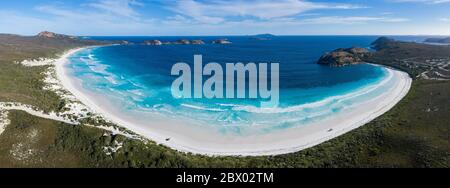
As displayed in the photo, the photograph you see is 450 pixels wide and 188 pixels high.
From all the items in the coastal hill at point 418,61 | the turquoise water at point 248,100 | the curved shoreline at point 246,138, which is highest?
the coastal hill at point 418,61

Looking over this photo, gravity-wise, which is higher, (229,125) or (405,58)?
(405,58)

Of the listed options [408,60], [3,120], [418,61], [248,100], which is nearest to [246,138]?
[248,100]

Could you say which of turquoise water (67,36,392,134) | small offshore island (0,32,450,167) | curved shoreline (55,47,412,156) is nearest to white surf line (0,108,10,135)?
small offshore island (0,32,450,167)

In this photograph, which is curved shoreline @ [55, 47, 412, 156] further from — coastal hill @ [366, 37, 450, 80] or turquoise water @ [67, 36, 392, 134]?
coastal hill @ [366, 37, 450, 80]

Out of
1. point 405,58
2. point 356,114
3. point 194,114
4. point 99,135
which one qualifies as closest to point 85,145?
point 99,135

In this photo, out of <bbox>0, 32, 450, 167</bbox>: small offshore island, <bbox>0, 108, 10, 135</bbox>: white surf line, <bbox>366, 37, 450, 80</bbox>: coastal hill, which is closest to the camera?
<bbox>0, 32, 450, 167</bbox>: small offshore island

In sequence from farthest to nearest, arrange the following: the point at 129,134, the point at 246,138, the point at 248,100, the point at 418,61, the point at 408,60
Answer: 1. the point at 408,60
2. the point at 418,61
3. the point at 248,100
4. the point at 246,138
5. the point at 129,134

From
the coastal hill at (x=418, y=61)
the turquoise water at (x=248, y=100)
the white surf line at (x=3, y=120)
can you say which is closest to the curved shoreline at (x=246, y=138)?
the turquoise water at (x=248, y=100)

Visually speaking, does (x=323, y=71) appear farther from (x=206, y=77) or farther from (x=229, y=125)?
(x=229, y=125)

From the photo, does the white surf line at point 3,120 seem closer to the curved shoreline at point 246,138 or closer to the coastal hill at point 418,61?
the curved shoreline at point 246,138

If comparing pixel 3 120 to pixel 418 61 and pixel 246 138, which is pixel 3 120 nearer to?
pixel 246 138
